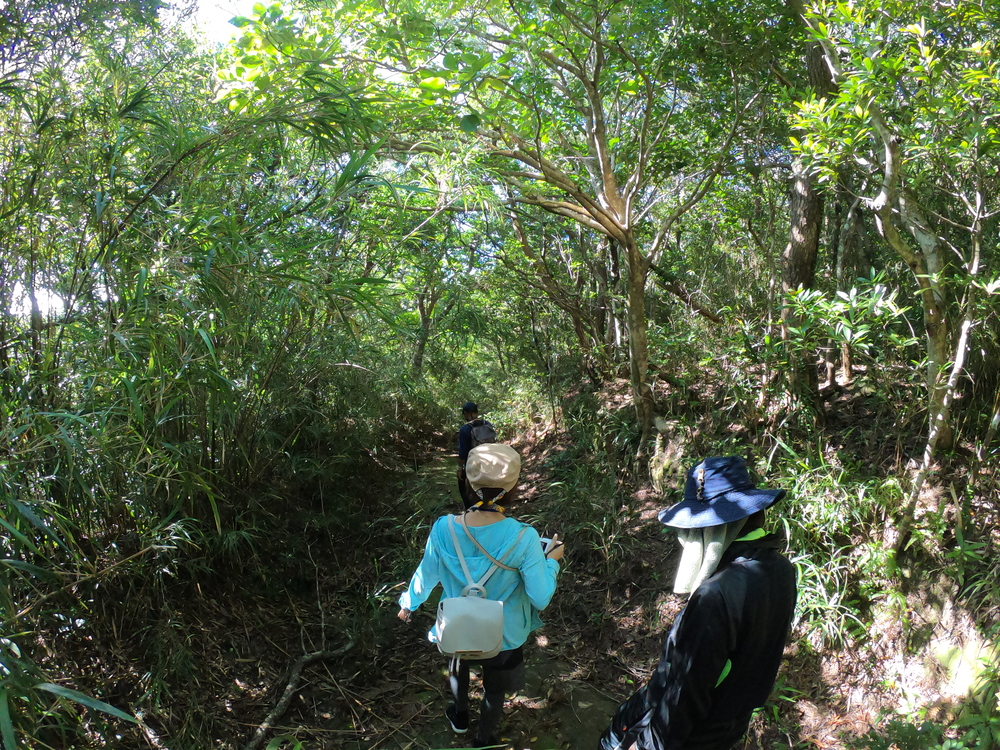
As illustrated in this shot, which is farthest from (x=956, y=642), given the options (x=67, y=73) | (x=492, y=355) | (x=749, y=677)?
(x=492, y=355)

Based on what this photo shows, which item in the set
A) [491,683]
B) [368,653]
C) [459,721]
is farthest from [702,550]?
[368,653]

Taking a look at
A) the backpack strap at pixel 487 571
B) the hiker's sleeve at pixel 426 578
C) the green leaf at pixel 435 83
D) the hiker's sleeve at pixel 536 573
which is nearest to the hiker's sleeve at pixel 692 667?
the hiker's sleeve at pixel 536 573

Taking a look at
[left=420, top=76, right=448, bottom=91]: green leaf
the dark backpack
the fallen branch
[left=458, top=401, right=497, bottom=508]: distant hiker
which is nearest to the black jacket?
the fallen branch

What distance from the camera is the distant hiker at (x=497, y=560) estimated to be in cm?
249

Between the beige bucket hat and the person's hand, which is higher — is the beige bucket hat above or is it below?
above

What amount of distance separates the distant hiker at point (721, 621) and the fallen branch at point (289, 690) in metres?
2.02

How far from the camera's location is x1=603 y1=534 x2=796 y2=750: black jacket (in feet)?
5.56

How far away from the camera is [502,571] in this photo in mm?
2498

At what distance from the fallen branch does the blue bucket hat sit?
93.1 inches

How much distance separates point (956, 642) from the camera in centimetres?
294

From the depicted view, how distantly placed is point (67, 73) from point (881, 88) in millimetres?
3791

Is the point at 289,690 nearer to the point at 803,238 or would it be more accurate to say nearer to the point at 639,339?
the point at 639,339

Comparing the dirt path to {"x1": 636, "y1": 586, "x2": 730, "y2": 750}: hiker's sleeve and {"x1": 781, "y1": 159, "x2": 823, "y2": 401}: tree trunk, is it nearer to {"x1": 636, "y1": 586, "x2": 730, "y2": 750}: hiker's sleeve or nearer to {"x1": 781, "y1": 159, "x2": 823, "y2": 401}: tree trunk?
{"x1": 636, "y1": 586, "x2": 730, "y2": 750}: hiker's sleeve

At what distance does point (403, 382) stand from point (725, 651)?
4.92 m
